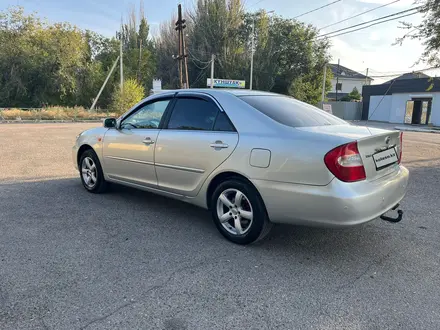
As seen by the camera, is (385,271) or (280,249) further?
(280,249)

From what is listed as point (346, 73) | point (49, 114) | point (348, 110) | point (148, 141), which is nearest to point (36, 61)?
point (49, 114)

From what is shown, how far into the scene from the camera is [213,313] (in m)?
2.57

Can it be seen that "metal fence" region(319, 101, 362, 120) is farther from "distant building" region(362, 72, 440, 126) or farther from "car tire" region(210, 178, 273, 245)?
"car tire" region(210, 178, 273, 245)

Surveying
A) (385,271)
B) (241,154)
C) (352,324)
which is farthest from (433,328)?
(241,154)

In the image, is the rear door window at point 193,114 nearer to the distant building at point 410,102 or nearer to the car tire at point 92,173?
the car tire at point 92,173

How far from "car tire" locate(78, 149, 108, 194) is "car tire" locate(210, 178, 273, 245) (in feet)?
7.81

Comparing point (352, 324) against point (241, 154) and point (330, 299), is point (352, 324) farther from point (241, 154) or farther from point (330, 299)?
point (241, 154)

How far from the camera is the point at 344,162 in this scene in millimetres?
3078

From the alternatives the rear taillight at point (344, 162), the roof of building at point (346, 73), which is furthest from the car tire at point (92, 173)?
the roof of building at point (346, 73)

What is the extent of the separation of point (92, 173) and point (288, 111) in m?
3.37

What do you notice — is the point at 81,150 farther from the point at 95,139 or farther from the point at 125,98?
the point at 125,98

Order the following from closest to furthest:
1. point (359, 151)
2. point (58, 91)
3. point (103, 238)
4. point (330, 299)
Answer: point (330, 299), point (359, 151), point (103, 238), point (58, 91)

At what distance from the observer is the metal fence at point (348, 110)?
3906 cm

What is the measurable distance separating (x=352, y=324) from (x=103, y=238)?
2649 mm
